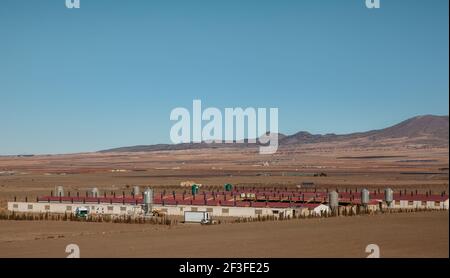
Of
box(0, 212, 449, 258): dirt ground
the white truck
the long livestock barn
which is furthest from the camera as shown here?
the long livestock barn

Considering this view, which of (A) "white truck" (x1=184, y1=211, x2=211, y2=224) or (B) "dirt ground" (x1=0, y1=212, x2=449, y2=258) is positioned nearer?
(B) "dirt ground" (x1=0, y1=212, x2=449, y2=258)

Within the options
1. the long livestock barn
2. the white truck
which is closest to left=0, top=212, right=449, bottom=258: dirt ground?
the white truck

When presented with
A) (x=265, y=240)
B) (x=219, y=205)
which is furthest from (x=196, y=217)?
(x=265, y=240)

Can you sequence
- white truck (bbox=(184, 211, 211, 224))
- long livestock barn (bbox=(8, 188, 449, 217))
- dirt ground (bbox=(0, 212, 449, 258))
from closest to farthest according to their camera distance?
dirt ground (bbox=(0, 212, 449, 258)) → white truck (bbox=(184, 211, 211, 224)) → long livestock barn (bbox=(8, 188, 449, 217))

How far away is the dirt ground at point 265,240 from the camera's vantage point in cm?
1703

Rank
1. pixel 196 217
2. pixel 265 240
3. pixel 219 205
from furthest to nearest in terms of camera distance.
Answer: pixel 219 205, pixel 196 217, pixel 265 240

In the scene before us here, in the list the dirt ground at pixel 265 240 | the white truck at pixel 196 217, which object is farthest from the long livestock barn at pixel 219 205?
the dirt ground at pixel 265 240

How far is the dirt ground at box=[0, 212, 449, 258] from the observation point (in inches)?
671

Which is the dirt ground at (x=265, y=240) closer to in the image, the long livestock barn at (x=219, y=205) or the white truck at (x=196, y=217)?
the white truck at (x=196, y=217)

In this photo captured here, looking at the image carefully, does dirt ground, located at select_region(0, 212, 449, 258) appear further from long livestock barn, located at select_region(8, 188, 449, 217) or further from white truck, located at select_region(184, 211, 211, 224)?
long livestock barn, located at select_region(8, 188, 449, 217)

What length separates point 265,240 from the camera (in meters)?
19.5

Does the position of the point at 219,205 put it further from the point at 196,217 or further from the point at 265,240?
the point at 265,240
